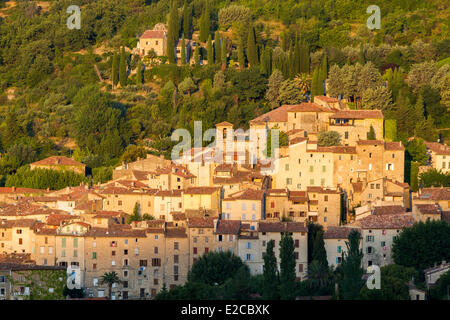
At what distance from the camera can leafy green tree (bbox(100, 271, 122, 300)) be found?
167ft

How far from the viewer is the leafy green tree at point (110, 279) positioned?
5078 centimetres

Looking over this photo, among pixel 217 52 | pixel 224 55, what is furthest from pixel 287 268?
pixel 217 52

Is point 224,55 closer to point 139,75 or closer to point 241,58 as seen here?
point 241,58

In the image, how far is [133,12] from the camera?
92.0 m

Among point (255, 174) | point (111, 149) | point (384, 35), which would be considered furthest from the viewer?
point (384, 35)

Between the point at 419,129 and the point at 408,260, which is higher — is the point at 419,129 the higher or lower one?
the higher one

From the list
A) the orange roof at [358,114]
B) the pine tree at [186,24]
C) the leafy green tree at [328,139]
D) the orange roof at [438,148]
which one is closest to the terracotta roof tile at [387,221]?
the leafy green tree at [328,139]

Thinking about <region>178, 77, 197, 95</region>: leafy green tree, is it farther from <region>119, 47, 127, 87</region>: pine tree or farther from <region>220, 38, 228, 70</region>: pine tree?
<region>119, 47, 127, 87</region>: pine tree

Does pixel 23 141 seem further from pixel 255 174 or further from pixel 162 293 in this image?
pixel 162 293

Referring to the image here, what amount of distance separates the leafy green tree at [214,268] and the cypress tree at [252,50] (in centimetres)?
2640

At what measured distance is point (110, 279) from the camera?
50.8 metres

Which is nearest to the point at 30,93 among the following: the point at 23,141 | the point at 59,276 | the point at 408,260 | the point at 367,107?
the point at 23,141
